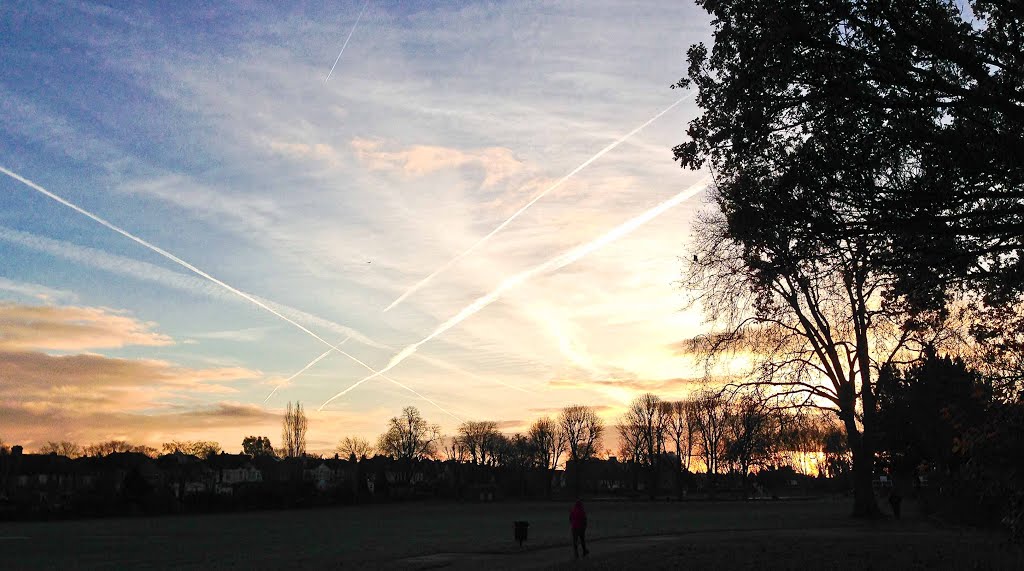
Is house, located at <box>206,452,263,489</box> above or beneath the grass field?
beneath

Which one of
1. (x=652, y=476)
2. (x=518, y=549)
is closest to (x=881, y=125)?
(x=518, y=549)

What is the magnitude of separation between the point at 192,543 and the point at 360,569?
58.5 ft

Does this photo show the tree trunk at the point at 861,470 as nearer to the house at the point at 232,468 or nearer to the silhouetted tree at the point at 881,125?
the silhouetted tree at the point at 881,125

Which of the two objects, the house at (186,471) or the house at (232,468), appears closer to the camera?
the house at (186,471)

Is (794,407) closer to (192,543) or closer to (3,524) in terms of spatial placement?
(192,543)

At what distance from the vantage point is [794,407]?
3409cm

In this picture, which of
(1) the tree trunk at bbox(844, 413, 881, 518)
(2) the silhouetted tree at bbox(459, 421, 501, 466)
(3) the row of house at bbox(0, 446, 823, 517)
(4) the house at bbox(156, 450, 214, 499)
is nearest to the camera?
(1) the tree trunk at bbox(844, 413, 881, 518)

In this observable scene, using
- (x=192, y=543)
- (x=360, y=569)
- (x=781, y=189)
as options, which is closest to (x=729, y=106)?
(x=781, y=189)

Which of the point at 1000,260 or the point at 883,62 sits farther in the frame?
the point at 1000,260

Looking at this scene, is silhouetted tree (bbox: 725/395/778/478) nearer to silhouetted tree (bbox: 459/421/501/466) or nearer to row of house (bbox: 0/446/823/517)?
row of house (bbox: 0/446/823/517)

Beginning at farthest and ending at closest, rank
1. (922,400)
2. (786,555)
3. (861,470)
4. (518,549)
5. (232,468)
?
(232,468) → (861,470) → (922,400) → (518,549) → (786,555)

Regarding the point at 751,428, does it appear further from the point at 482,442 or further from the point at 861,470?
the point at 482,442

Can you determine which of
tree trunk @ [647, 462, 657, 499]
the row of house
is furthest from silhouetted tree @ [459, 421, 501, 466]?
tree trunk @ [647, 462, 657, 499]

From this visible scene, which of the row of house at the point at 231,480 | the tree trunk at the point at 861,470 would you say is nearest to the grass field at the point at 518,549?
the tree trunk at the point at 861,470
